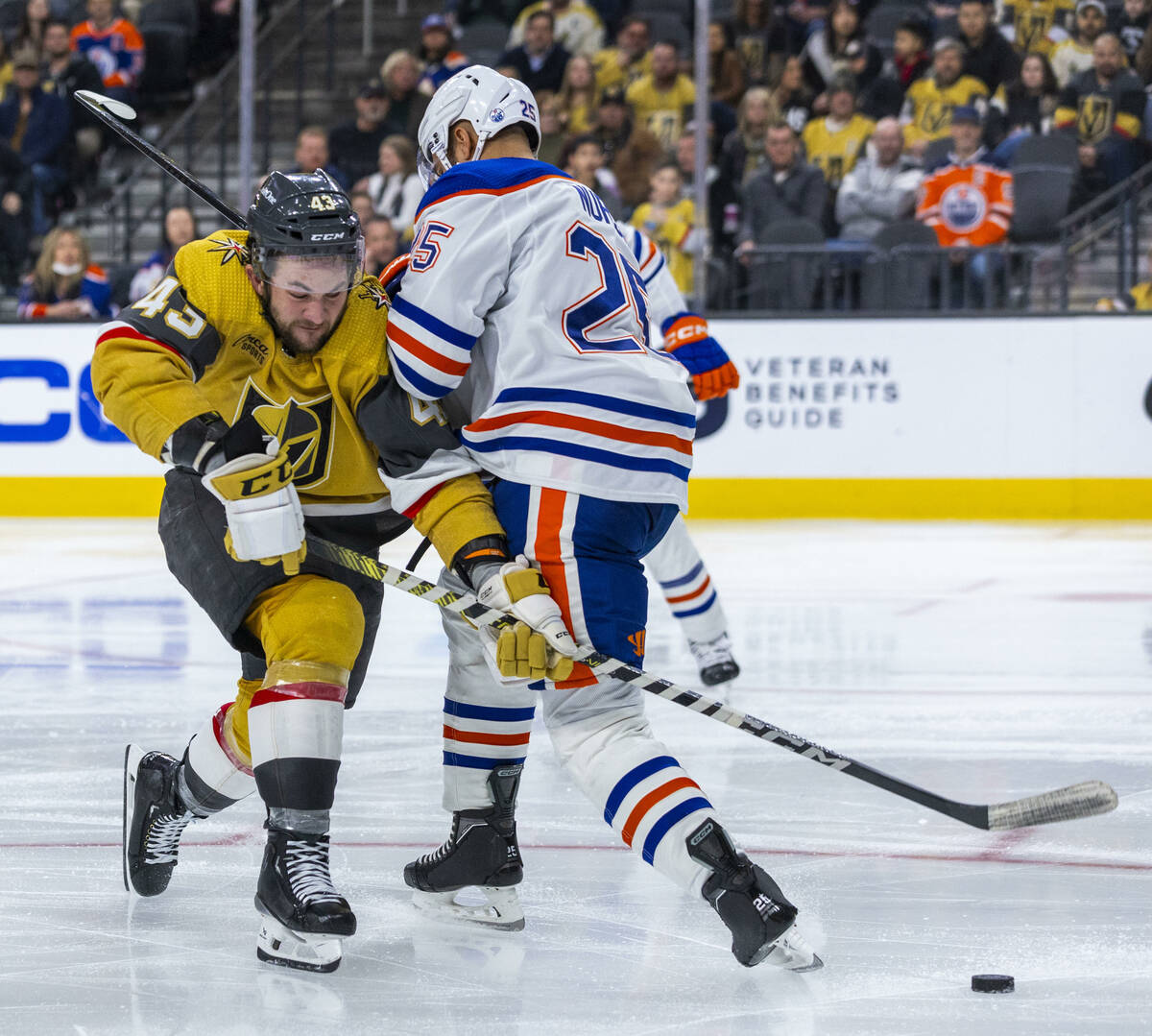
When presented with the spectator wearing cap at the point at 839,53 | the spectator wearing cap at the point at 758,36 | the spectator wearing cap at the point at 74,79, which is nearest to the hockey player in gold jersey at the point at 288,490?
the spectator wearing cap at the point at 839,53

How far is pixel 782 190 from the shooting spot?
8492 millimetres

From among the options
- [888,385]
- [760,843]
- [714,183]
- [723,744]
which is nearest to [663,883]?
[760,843]

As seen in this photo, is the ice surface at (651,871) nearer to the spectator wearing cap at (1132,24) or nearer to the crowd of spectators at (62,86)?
the spectator wearing cap at (1132,24)

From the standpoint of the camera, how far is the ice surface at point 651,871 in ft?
6.87

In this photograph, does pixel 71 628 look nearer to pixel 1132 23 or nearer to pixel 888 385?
pixel 888 385

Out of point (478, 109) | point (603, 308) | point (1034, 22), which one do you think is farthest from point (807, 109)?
point (603, 308)

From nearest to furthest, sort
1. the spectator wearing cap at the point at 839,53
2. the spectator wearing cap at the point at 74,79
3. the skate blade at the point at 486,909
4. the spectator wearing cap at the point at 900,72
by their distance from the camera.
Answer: the skate blade at the point at 486,909 < the spectator wearing cap at the point at 900,72 < the spectator wearing cap at the point at 839,53 < the spectator wearing cap at the point at 74,79

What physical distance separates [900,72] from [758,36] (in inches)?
36.4

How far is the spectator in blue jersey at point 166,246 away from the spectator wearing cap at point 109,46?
6.42 ft

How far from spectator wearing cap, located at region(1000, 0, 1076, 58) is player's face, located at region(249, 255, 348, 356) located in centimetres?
746

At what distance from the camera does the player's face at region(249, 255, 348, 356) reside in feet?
7.68

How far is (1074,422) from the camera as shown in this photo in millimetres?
7863

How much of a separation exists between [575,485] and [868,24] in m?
8.02

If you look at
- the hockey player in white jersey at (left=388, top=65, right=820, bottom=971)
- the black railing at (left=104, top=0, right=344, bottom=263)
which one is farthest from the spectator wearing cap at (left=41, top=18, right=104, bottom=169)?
the hockey player in white jersey at (left=388, top=65, right=820, bottom=971)
